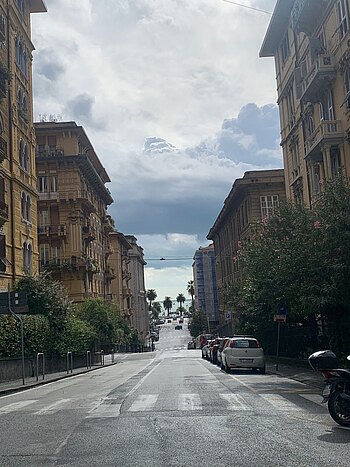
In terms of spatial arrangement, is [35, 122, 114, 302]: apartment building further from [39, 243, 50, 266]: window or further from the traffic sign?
the traffic sign

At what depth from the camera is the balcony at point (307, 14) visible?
33.1 meters

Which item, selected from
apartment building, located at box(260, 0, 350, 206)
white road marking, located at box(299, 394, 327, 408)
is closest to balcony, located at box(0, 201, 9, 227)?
apartment building, located at box(260, 0, 350, 206)

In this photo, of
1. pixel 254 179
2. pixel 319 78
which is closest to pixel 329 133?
pixel 319 78

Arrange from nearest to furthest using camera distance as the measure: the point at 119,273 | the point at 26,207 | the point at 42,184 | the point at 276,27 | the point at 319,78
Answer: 1. the point at 319,78
2. the point at 26,207
3. the point at 276,27
4. the point at 42,184
5. the point at 119,273

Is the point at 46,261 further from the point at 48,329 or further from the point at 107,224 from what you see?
the point at 48,329

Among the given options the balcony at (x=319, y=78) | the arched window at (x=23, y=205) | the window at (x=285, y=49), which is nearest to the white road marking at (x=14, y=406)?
the balcony at (x=319, y=78)

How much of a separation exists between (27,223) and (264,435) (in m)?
32.5

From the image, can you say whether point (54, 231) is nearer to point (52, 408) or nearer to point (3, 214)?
point (3, 214)

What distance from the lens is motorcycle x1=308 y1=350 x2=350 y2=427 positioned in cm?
1105

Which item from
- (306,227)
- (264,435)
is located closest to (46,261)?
(306,227)

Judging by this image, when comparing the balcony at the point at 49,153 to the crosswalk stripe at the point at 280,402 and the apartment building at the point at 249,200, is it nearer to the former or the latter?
the apartment building at the point at 249,200

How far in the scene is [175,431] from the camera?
10.6 metres

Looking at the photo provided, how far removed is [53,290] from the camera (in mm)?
38750

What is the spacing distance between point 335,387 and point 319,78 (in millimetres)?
23629
